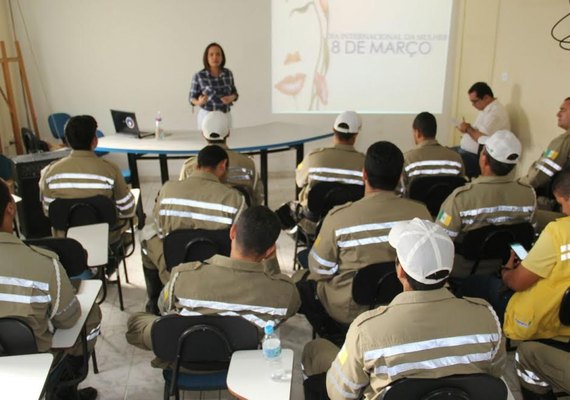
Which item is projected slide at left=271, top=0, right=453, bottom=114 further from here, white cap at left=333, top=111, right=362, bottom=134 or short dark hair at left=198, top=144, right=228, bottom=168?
short dark hair at left=198, top=144, right=228, bottom=168

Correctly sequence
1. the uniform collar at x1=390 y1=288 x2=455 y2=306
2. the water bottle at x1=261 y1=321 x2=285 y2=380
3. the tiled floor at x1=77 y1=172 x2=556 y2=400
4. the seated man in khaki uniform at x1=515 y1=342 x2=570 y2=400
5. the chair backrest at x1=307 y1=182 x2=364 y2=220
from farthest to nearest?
the chair backrest at x1=307 y1=182 x2=364 y2=220, the tiled floor at x1=77 y1=172 x2=556 y2=400, the seated man in khaki uniform at x1=515 y1=342 x2=570 y2=400, the water bottle at x1=261 y1=321 x2=285 y2=380, the uniform collar at x1=390 y1=288 x2=455 y2=306

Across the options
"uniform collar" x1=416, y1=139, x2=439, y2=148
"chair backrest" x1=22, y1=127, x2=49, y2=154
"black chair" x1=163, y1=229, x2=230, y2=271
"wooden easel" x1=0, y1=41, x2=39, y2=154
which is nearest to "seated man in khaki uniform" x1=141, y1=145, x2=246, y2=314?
"black chair" x1=163, y1=229, x2=230, y2=271

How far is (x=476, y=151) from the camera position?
18.1 ft

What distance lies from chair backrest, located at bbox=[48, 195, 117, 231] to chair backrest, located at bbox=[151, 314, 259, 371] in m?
1.48

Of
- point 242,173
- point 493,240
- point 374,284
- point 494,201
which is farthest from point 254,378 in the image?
point 242,173

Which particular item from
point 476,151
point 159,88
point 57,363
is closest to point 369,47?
point 476,151

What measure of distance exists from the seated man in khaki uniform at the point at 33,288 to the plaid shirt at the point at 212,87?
3.57 metres

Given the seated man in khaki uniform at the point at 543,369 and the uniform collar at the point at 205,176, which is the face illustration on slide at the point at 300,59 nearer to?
the uniform collar at the point at 205,176

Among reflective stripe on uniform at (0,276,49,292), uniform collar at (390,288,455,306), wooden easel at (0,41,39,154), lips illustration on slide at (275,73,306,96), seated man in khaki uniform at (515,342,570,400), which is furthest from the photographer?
lips illustration on slide at (275,73,306,96)

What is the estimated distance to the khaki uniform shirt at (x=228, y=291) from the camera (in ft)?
6.24

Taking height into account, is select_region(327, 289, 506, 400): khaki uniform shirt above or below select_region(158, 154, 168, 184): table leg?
above

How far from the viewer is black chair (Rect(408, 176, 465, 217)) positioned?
3777 mm

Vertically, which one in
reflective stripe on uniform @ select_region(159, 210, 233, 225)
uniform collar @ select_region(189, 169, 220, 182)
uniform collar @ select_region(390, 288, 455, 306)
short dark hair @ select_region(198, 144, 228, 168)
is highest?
short dark hair @ select_region(198, 144, 228, 168)

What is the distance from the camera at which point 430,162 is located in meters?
3.97
